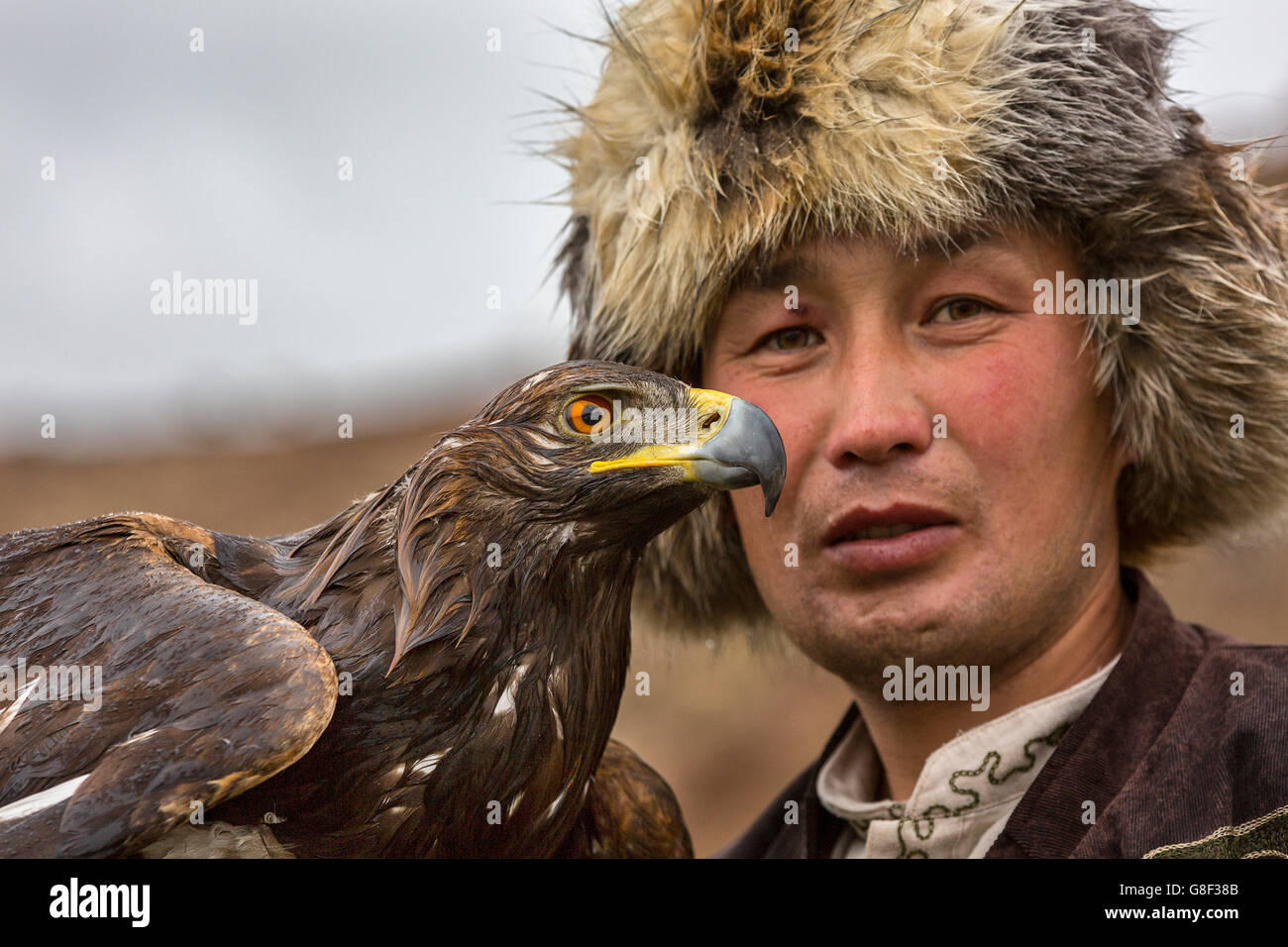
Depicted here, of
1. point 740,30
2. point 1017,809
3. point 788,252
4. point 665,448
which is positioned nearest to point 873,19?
point 740,30

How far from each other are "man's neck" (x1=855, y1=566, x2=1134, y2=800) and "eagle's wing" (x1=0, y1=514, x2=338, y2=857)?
5.53 feet

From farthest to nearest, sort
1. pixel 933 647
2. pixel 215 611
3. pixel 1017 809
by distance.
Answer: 1. pixel 933 647
2. pixel 1017 809
3. pixel 215 611

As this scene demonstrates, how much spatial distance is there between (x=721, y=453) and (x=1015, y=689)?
51.8 inches

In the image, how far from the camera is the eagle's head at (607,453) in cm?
178

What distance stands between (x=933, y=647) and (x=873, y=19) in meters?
1.41

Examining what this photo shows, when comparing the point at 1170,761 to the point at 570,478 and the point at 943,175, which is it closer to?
the point at 943,175

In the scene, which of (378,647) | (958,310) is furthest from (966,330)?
(378,647)

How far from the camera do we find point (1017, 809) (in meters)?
2.33

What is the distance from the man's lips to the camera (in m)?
2.44

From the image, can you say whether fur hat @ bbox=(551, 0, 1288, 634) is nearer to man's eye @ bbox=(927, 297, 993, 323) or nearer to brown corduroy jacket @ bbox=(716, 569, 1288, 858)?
man's eye @ bbox=(927, 297, 993, 323)

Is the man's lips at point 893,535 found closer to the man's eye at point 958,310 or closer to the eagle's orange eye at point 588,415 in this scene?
the man's eye at point 958,310

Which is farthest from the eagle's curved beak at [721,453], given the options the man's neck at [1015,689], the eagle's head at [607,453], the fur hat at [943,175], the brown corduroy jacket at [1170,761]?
the man's neck at [1015,689]

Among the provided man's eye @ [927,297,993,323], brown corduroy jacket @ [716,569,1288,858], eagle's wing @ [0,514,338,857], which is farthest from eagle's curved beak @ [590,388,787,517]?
brown corduroy jacket @ [716,569,1288,858]
